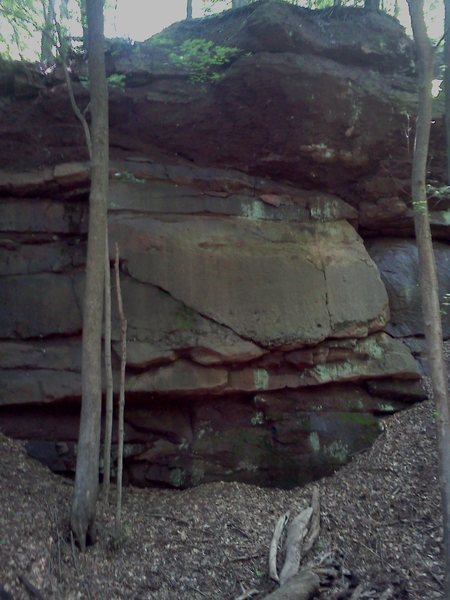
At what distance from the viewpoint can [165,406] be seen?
30.2 feet

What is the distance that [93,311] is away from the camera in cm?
741

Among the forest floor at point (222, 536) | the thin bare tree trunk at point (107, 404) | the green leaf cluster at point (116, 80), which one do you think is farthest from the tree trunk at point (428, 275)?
the green leaf cluster at point (116, 80)

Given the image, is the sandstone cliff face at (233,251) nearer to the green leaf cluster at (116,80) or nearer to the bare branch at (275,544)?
the green leaf cluster at (116,80)

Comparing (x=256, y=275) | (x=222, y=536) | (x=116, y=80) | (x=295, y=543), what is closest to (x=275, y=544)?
(x=295, y=543)

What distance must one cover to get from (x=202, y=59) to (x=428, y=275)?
5465 mm

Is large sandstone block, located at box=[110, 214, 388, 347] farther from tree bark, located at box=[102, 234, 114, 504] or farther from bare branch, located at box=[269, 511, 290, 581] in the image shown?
bare branch, located at box=[269, 511, 290, 581]

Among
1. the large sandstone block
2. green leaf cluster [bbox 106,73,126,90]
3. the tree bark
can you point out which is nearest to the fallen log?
the tree bark

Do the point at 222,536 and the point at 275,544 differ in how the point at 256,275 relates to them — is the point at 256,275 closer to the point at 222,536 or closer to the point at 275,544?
the point at 222,536

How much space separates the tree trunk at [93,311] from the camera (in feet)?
22.8

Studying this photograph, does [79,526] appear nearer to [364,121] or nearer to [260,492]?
[260,492]

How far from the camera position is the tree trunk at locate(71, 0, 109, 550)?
22.8ft

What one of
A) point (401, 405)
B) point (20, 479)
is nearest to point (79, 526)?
point (20, 479)

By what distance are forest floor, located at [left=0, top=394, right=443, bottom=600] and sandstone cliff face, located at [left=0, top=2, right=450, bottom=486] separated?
A: 60 cm

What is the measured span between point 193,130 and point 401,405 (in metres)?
5.51
